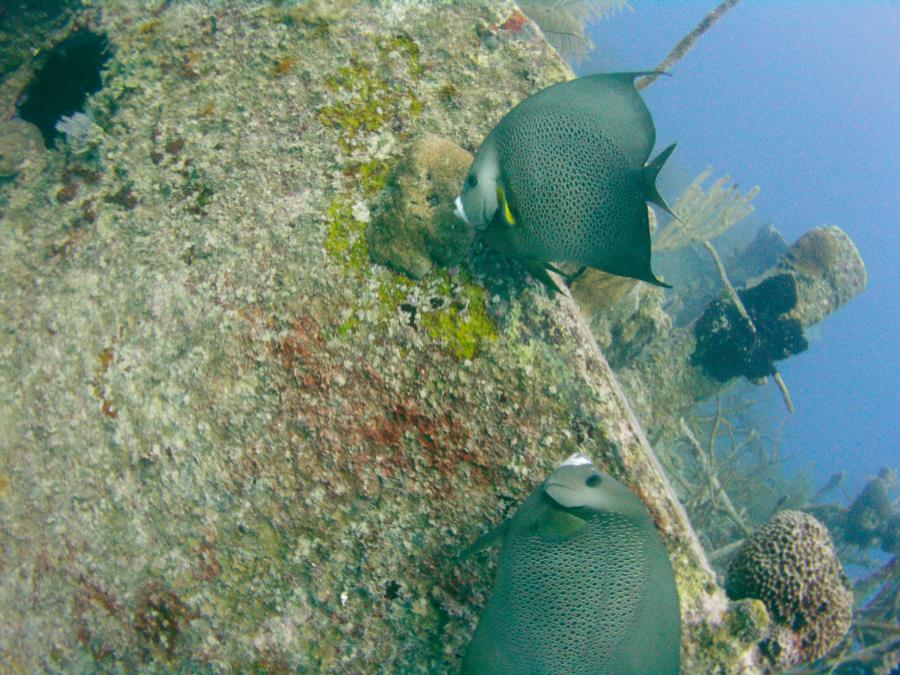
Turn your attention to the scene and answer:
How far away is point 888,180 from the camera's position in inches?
3595

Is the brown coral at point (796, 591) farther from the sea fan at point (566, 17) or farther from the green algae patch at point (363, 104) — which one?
the sea fan at point (566, 17)

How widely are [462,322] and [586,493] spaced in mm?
797

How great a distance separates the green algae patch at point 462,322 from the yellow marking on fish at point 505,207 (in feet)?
1.52

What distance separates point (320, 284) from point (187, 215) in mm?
881

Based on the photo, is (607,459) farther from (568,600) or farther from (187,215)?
(187,215)

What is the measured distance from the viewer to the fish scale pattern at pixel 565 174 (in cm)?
150

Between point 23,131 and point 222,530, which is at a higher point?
point 23,131

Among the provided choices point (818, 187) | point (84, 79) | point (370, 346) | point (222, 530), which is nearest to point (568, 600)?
point (370, 346)

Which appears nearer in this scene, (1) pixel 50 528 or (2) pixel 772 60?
(1) pixel 50 528

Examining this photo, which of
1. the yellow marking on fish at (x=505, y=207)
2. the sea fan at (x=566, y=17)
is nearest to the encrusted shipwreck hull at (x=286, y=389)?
the yellow marking on fish at (x=505, y=207)

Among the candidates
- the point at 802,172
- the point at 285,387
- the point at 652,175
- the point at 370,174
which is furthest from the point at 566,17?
the point at 802,172

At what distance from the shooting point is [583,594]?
141cm

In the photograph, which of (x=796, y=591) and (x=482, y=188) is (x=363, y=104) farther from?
(x=796, y=591)

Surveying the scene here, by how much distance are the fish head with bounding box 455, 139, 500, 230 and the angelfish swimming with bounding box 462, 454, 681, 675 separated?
842 millimetres
